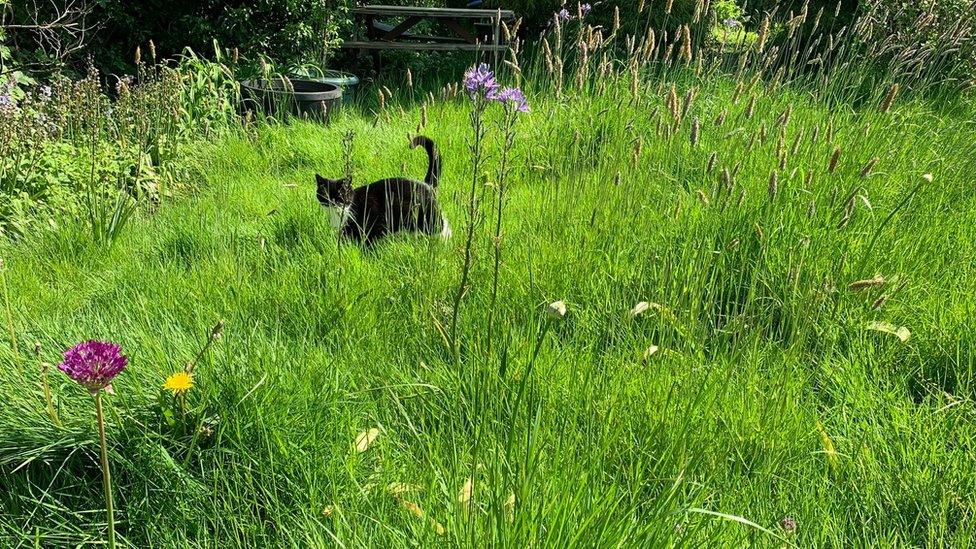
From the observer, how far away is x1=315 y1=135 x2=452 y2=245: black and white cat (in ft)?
9.16

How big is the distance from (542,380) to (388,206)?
125cm

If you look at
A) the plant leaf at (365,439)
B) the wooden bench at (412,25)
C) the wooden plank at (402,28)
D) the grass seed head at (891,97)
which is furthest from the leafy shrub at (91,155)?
the wooden plank at (402,28)

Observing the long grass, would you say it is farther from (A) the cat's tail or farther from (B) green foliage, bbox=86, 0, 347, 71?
(B) green foliage, bbox=86, 0, 347, 71

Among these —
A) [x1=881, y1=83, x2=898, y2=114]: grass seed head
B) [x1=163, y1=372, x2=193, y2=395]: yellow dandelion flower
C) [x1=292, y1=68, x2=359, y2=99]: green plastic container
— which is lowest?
[x1=292, y1=68, x2=359, y2=99]: green plastic container

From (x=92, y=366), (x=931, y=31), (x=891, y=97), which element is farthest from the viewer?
(x=931, y=31)

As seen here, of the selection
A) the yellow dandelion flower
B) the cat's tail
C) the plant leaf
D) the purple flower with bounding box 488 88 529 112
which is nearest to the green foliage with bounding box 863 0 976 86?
the cat's tail

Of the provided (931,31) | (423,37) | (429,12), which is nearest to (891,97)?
(931,31)

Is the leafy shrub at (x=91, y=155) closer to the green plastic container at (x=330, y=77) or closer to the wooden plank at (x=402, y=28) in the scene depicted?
the green plastic container at (x=330, y=77)

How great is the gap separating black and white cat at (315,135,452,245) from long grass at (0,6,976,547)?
0.35 feet

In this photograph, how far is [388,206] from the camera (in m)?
2.71

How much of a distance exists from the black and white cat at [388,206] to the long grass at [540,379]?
0.35 feet

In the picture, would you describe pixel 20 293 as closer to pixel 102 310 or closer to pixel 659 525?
pixel 102 310

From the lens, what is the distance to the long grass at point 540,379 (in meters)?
1.33

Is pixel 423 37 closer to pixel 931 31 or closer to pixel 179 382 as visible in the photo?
pixel 931 31
